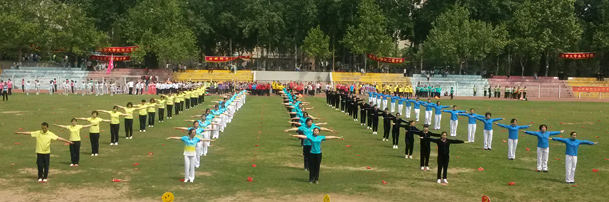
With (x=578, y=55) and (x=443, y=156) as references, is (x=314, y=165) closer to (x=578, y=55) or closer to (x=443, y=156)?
(x=443, y=156)

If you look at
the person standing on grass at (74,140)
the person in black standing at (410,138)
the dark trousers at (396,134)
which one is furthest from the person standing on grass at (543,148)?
the person standing on grass at (74,140)

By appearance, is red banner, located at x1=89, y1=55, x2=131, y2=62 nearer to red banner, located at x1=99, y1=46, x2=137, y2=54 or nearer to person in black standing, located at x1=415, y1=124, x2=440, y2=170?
red banner, located at x1=99, y1=46, x2=137, y2=54

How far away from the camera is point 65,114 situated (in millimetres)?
37406

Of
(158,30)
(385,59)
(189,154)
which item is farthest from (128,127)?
(385,59)

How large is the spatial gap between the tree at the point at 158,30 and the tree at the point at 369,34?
71.1 ft

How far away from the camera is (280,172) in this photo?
1898 centimetres

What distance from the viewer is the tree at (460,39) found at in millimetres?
79188

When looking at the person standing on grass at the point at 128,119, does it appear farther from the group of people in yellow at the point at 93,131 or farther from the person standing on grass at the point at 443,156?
the person standing on grass at the point at 443,156

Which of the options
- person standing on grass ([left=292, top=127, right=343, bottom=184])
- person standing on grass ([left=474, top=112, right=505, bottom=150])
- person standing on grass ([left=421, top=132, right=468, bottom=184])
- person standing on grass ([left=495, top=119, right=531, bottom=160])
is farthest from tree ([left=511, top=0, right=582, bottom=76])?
person standing on grass ([left=292, top=127, right=343, bottom=184])

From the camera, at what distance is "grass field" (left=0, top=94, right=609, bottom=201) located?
52.1 feet

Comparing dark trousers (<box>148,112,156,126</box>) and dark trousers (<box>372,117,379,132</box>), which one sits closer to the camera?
dark trousers (<box>372,117,379,132</box>)

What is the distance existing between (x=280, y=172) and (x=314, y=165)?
6.68ft

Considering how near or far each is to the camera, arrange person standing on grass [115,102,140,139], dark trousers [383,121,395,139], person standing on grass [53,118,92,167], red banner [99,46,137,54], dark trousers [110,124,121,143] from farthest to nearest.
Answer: red banner [99,46,137,54], dark trousers [383,121,395,139], person standing on grass [115,102,140,139], dark trousers [110,124,121,143], person standing on grass [53,118,92,167]

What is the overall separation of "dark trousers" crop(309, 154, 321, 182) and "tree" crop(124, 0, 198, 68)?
63.1 metres
